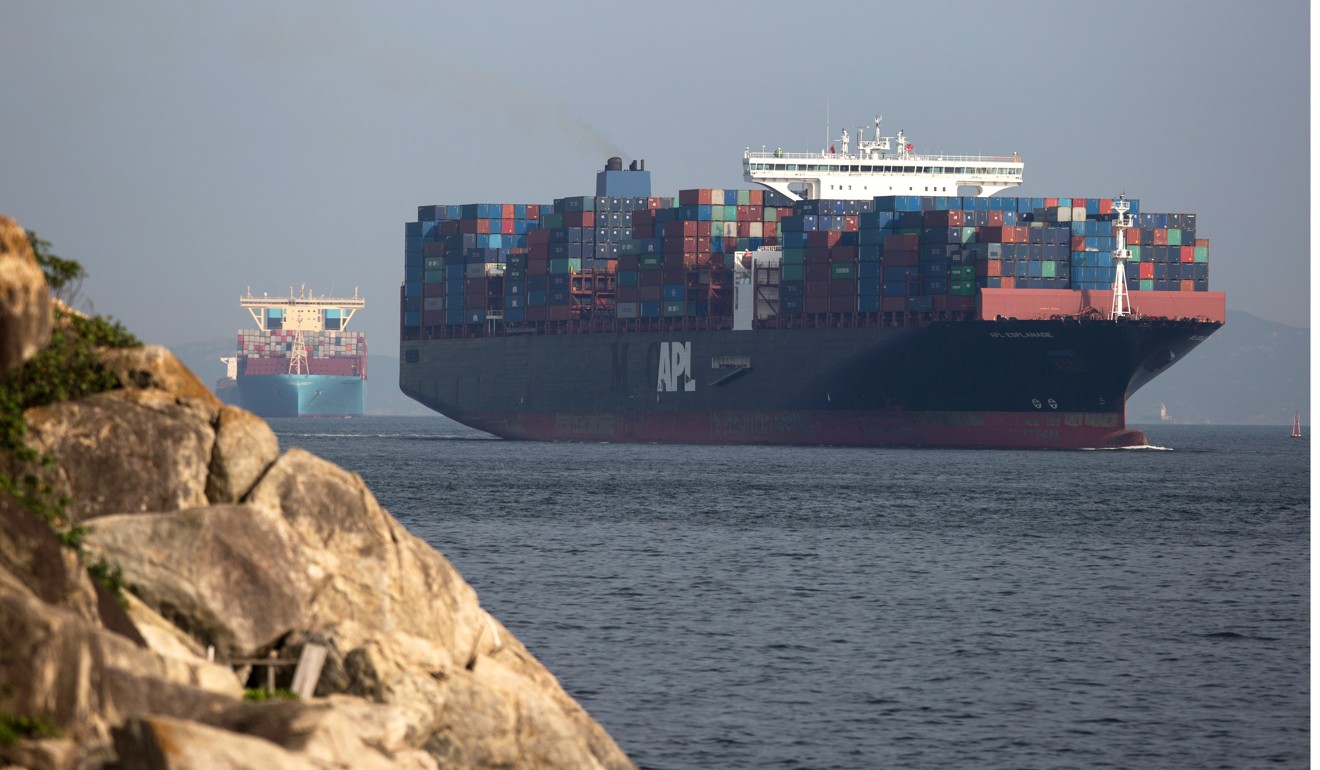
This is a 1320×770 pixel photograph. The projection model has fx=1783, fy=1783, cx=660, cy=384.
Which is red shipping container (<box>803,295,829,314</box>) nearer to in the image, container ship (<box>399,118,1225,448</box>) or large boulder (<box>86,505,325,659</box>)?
container ship (<box>399,118,1225,448</box>)

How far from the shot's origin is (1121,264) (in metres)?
69.2

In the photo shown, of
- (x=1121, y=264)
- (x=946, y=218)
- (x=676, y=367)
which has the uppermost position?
(x=946, y=218)

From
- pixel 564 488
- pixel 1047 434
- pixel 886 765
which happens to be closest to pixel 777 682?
pixel 886 765

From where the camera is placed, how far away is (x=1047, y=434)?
71.3 meters

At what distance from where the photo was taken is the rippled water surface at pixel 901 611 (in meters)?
18.5

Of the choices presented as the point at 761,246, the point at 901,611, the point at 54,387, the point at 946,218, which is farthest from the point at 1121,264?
the point at 54,387

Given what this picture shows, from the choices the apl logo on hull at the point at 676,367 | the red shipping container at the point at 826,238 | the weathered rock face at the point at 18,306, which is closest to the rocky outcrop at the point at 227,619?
the weathered rock face at the point at 18,306

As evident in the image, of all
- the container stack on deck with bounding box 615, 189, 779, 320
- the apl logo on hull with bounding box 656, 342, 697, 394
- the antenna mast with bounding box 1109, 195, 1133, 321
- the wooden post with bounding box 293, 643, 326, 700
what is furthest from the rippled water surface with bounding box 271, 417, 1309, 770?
the container stack on deck with bounding box 615, 189, 779, 320

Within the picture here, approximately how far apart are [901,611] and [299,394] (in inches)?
6336

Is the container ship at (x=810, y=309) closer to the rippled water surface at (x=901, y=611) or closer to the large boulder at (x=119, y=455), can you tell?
the rippled water surface at (x=901, y=611)

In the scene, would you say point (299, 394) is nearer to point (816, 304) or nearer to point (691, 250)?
point (691, 250)

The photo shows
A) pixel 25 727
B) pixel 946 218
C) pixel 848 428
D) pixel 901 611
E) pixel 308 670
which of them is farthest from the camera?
pixel 848 428

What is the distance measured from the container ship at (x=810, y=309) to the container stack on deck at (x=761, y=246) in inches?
4.3

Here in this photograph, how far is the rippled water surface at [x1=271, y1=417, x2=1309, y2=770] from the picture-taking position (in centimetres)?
1855
